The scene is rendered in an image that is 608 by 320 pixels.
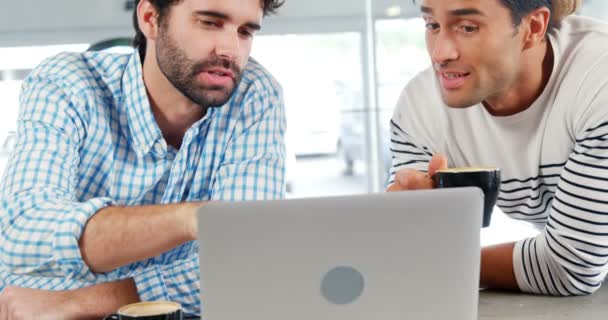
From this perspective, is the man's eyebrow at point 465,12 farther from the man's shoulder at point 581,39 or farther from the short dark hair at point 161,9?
the short dark hair at point 161,9

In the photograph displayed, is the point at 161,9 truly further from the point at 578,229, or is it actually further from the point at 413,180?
the point at 578,229

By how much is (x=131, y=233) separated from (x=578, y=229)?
887mm

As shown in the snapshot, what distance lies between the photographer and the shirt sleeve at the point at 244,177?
1616 mm

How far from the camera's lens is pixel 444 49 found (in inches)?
70.4

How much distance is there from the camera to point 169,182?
1.79 m

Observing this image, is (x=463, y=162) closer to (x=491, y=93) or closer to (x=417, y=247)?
(x=491, y=93)

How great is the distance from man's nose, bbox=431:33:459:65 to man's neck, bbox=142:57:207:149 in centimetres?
57

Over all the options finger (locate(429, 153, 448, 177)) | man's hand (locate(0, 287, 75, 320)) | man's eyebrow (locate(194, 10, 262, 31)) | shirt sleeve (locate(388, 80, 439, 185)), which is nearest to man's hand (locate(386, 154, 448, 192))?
finger (locate(429, 153, 448, 177))

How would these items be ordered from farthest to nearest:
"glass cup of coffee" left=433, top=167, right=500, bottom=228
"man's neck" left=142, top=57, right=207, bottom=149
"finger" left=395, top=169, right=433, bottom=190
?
"man's neck" left=142, top=57, right=207, bottom=149
"finger" left=395, top=169, right=433, bottom=190
"glass cup of coffee" left=433, top=167, right=500, bottom=228

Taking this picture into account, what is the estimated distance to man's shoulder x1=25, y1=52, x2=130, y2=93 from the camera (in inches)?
67.1

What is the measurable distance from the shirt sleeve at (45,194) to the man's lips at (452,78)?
81 cm

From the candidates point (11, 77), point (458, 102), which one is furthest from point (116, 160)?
point (11, 77)

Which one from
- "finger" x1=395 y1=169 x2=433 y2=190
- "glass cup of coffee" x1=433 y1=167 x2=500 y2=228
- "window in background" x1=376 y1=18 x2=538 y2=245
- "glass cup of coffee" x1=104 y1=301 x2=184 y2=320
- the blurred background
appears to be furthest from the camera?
"window in background" x1=376 y1=18 x2=538 y2=245

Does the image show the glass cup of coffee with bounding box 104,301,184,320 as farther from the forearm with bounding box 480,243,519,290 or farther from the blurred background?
the blurred background
